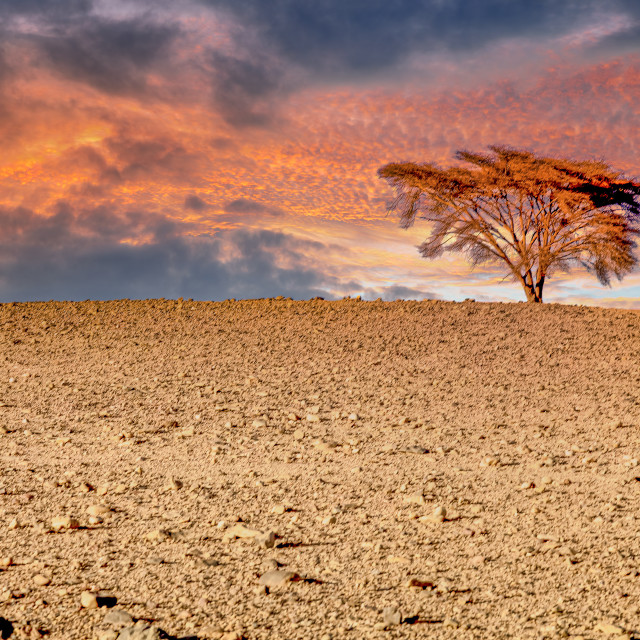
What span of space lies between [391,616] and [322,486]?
8.52 feet

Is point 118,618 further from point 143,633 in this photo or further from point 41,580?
point 41,580

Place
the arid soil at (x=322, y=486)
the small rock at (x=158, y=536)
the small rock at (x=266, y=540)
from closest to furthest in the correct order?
the arid soil at (x=322, y=486), the small rock at (x=266, y=540), the small rock at (x=158, y=536)

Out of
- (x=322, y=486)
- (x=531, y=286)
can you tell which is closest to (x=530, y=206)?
(x=531, y=286)

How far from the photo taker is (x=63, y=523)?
16.5 ft

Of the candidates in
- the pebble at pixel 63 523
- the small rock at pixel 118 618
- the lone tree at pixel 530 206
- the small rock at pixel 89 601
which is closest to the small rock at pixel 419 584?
the small rock at pixel 118 618

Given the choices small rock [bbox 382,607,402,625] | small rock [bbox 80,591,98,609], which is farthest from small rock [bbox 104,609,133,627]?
small rock [bbox 382,607,402,625]

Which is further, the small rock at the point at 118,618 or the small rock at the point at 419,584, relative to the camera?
the small rock at the point at 419,584

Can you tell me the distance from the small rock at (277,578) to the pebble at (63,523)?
75.7 inches

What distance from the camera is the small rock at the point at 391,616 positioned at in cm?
341

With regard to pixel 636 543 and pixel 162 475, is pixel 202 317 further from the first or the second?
pixel 636 543

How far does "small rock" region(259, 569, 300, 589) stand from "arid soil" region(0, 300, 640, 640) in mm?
16

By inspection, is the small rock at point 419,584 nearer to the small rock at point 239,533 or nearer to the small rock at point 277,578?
the small rock at point 277,578

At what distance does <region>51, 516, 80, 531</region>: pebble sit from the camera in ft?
16.5

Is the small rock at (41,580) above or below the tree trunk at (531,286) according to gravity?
below
